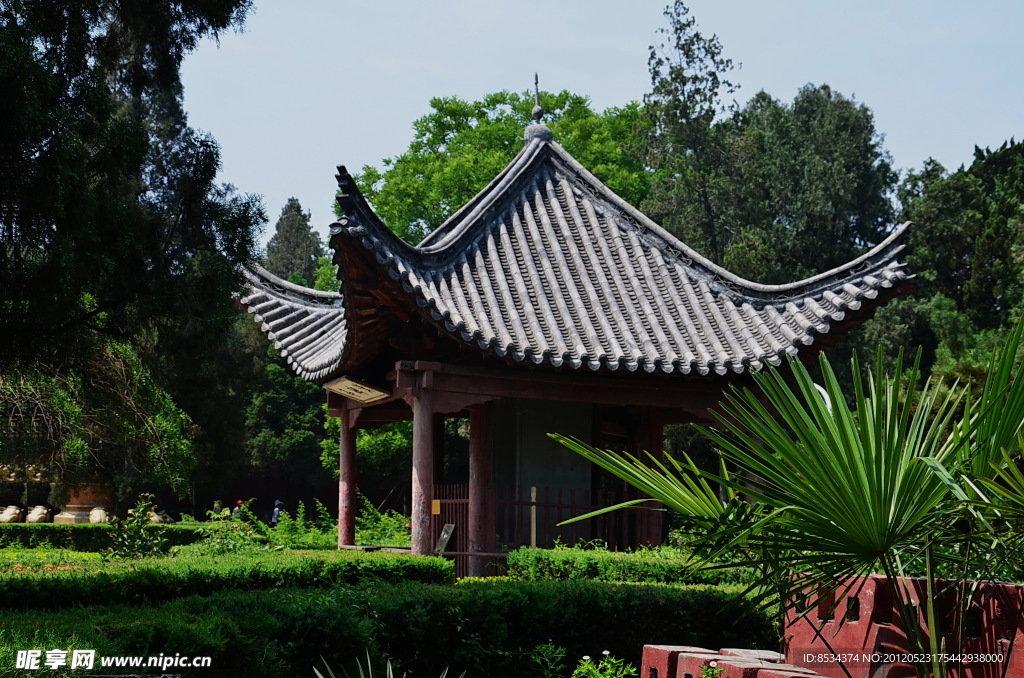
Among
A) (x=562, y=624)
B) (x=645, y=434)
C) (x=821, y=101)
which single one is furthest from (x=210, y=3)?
(x=821, y=101)

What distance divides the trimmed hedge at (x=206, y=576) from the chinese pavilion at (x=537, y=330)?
1323 millimetres

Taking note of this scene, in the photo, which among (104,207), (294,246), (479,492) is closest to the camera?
(104,207)

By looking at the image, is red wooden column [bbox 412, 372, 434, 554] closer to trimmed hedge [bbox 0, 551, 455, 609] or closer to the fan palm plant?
trimmed hedge [bbox 0, 551, 455, 609]

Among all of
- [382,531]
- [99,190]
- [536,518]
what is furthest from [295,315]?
[99,190]

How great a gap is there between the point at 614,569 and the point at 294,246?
162 feet

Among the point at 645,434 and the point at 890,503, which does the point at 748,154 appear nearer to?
the point at 645,434

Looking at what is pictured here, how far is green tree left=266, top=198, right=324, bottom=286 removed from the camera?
54.3 meters

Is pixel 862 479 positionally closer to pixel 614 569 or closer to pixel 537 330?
pixel 614 569

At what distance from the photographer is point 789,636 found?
550 cm

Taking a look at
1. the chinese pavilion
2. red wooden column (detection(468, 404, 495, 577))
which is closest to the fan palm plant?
the chinese pavilion

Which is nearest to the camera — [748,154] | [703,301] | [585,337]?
[585,337]

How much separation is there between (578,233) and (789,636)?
792 cm

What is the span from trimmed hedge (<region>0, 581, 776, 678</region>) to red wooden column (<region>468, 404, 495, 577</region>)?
3633 mm

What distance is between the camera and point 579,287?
39.2 feet
